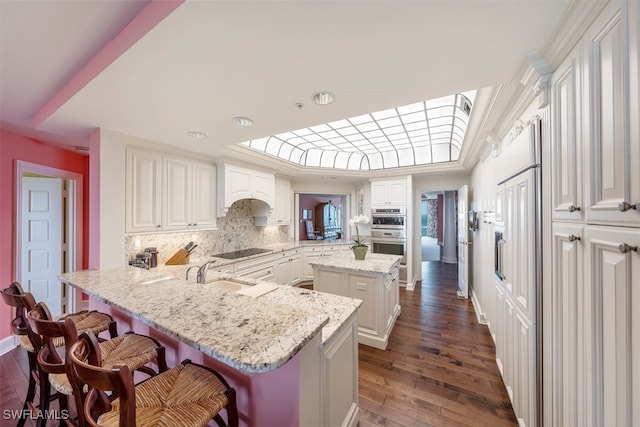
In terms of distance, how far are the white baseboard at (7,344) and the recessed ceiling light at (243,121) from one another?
3.59 m

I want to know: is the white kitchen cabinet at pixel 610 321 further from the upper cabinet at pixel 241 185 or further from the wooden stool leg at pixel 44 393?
the upper cabinet at pixel 241 185

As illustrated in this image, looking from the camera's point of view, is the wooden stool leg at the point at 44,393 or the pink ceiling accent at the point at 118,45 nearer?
the pink ceiling accent at the point at 118,45

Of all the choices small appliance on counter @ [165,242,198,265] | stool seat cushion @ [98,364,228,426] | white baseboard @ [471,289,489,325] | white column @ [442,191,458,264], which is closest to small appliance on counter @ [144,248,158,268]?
small appliance on counter @ [165,242,198,265]

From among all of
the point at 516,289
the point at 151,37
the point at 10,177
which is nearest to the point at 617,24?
the point at 516,289

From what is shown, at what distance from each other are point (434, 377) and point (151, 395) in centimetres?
226

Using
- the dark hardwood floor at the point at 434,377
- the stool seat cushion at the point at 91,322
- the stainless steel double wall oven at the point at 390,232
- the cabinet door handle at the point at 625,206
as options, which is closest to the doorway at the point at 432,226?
the stainless steel double wall oven at the point at 390,232

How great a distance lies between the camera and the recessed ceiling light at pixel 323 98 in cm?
160

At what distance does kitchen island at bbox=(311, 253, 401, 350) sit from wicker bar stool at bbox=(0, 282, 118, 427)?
2.03 m

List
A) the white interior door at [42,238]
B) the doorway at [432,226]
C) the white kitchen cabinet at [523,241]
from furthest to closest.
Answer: the doorway at [432,226], the white interior door at [42,238], the white kitchen cabinet at [523,241]

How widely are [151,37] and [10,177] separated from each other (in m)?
3.15

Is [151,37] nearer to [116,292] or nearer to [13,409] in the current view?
[116,292]

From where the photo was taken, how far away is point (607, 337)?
0.80 metres

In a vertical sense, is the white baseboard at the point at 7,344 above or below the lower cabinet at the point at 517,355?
below

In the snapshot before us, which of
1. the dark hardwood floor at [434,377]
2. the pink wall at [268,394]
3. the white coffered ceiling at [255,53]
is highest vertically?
the white coffered ceiling at [255,53]
